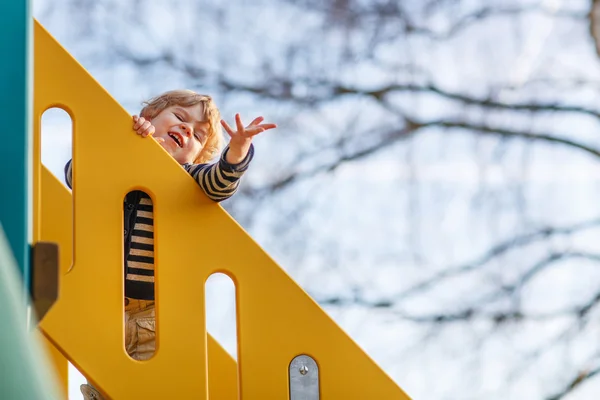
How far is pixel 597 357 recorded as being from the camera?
619 centimetres

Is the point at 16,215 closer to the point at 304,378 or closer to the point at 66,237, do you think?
the point at 304,378

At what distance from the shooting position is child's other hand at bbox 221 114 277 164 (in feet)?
6.35

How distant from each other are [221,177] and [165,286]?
228mm

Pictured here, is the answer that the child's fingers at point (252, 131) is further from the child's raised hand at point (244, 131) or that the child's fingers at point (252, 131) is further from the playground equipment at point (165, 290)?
the playground equipment at point (165, 290)

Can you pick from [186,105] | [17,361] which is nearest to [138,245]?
[186,105]

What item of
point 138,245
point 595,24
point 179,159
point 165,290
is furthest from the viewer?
point 595,24

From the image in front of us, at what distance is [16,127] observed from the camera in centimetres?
134

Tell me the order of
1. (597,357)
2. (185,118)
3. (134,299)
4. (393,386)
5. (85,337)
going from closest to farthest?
(85,337) → (393,386) → (134,299) → (185,118) → (597,357)

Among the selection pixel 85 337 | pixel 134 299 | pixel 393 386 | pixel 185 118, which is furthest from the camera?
pixel 185 118

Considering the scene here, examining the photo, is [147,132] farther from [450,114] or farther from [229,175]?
[450,114]

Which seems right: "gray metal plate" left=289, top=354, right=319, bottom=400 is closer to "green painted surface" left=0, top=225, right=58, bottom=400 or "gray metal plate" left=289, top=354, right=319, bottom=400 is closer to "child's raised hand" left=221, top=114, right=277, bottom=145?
"child's raised hand" left=221, top=114, right=277, bottom=145

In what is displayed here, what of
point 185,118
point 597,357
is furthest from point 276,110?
point 185,118

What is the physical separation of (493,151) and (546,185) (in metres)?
0.33

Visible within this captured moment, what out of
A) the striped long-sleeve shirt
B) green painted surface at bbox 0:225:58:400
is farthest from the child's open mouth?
green painted surface at bbox 0:225:58:400
